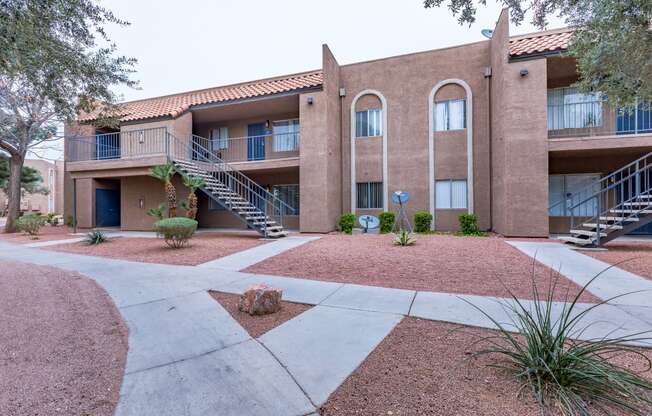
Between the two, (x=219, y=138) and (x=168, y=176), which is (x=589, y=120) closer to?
(x=168, y=176)

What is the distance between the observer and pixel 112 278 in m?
6.74

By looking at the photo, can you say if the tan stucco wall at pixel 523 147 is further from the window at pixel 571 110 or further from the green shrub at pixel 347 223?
the green shrub at pixel 347 223

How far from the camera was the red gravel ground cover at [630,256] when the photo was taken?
274 inches

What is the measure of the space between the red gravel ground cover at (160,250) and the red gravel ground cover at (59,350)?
266 centimetres

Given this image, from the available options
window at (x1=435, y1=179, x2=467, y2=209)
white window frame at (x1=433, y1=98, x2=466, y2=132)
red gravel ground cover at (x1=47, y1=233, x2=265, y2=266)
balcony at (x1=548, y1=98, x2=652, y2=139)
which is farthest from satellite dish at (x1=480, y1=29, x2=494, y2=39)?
red gravel ground cover at (x1=47, y1=233, x2=265, y2=266)

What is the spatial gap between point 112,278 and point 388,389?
6535 mm

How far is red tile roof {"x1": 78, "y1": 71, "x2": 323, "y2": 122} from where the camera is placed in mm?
15297

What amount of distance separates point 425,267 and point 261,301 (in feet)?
13.6

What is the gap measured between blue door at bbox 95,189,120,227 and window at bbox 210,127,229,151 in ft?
24.2

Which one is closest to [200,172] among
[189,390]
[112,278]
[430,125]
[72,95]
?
[72,95]

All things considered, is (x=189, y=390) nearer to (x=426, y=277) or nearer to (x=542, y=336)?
(x=542, y=336)

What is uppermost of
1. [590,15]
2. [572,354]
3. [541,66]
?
[541,66]

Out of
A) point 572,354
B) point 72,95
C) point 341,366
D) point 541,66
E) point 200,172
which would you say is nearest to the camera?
point 572,354

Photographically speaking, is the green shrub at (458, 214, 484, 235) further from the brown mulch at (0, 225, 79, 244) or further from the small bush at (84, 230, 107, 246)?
the brown mulch at (0, 225, 79, 244)
